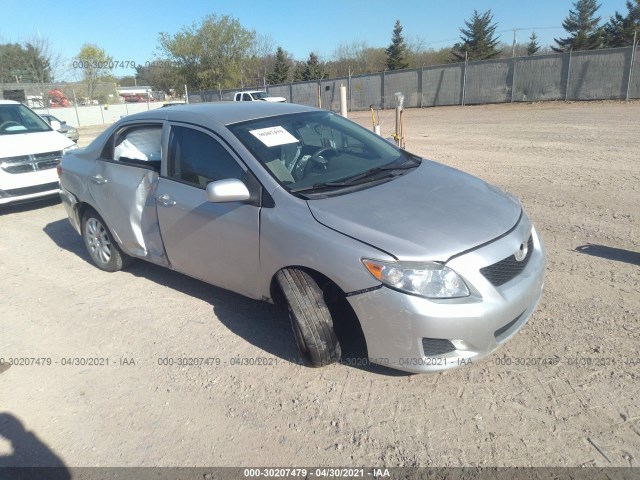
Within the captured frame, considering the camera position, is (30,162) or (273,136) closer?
(273,136)

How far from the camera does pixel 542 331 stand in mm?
3311

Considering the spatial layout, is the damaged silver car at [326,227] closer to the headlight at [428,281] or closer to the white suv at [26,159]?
the headlight at [428,281]

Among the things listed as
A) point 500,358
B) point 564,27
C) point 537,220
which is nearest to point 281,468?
point 500,358

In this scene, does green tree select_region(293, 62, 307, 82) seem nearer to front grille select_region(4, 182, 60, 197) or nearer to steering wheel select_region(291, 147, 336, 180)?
front grille select_region(4, 182, 60, 197)

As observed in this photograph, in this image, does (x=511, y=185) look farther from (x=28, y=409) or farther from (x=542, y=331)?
(x=28, y=409)

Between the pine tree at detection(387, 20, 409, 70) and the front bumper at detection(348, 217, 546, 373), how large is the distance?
170 feet

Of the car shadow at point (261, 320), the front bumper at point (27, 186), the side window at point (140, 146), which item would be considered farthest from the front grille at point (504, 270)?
the front bumper at point (27, 186)

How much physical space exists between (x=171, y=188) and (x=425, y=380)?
96.4 inches

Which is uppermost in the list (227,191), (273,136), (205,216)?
(273,136)

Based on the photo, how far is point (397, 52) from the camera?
50.9 meters

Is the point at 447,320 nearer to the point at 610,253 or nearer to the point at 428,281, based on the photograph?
the point at 428,281

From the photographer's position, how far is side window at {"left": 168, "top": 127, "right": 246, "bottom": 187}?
3492 mm

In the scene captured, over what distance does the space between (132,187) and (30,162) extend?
444 cm

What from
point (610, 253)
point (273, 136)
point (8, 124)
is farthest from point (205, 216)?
point (8, 124)
